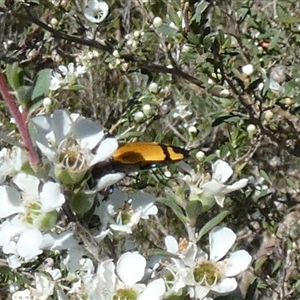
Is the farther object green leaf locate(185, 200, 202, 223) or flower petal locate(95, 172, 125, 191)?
green leaf locate(185, 200, 202, 223)

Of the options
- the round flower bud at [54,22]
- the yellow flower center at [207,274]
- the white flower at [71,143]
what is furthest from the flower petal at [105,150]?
the round flower bud at [54,22]

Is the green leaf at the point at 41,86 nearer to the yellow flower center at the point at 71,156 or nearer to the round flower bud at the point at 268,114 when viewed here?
the yellow flower center at the point at 71,156

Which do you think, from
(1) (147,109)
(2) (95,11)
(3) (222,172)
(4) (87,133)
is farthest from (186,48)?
(4) (87,133)

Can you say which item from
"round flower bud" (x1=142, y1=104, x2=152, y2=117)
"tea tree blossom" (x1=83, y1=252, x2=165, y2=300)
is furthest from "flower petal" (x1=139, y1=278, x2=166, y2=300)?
"round flower bud" (x1=142, y1=104, x2=152, y2=117)

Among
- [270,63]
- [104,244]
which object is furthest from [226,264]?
[270,63]

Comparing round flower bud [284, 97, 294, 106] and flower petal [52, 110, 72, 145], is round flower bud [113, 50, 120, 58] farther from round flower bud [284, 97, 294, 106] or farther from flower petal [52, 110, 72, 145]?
flower petal [52, 110, 72, 145]

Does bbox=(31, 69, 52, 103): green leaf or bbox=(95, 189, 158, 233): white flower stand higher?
bbox=(31, 69, 52, 103): green leaf
